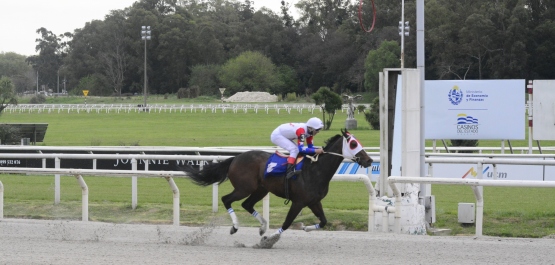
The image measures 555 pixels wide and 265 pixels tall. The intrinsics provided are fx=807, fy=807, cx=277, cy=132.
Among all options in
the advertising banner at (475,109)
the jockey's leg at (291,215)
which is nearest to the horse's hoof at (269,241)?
the jockey's leg at (291,215)

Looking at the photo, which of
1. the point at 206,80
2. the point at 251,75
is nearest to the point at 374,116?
the point at 251,75

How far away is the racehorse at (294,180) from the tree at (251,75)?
2197 inches

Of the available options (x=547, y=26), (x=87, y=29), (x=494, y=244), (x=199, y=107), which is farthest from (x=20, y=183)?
(x=87, y=29)

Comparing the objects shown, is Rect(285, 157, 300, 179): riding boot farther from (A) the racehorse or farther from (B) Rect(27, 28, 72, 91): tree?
(B) Rect(27, 28, 72, 91): tree

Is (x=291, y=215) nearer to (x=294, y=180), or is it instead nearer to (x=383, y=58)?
(x=294, y=180)

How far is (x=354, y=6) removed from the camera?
67750 mm

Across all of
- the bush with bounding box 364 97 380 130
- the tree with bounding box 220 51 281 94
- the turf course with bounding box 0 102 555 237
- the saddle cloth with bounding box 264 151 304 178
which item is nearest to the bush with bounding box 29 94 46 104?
the tree with bounding box 220 51 281 94

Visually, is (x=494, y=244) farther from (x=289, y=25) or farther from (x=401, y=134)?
(x=289, y=25)

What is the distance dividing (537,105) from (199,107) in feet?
112

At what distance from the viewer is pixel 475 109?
46.8ft

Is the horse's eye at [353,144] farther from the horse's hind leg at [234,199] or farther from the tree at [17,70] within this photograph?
the tree at [17,70]

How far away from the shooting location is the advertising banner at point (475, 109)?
46.1 feet

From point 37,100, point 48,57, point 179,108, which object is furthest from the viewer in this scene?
point 48,57

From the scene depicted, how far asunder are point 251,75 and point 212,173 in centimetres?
5660
